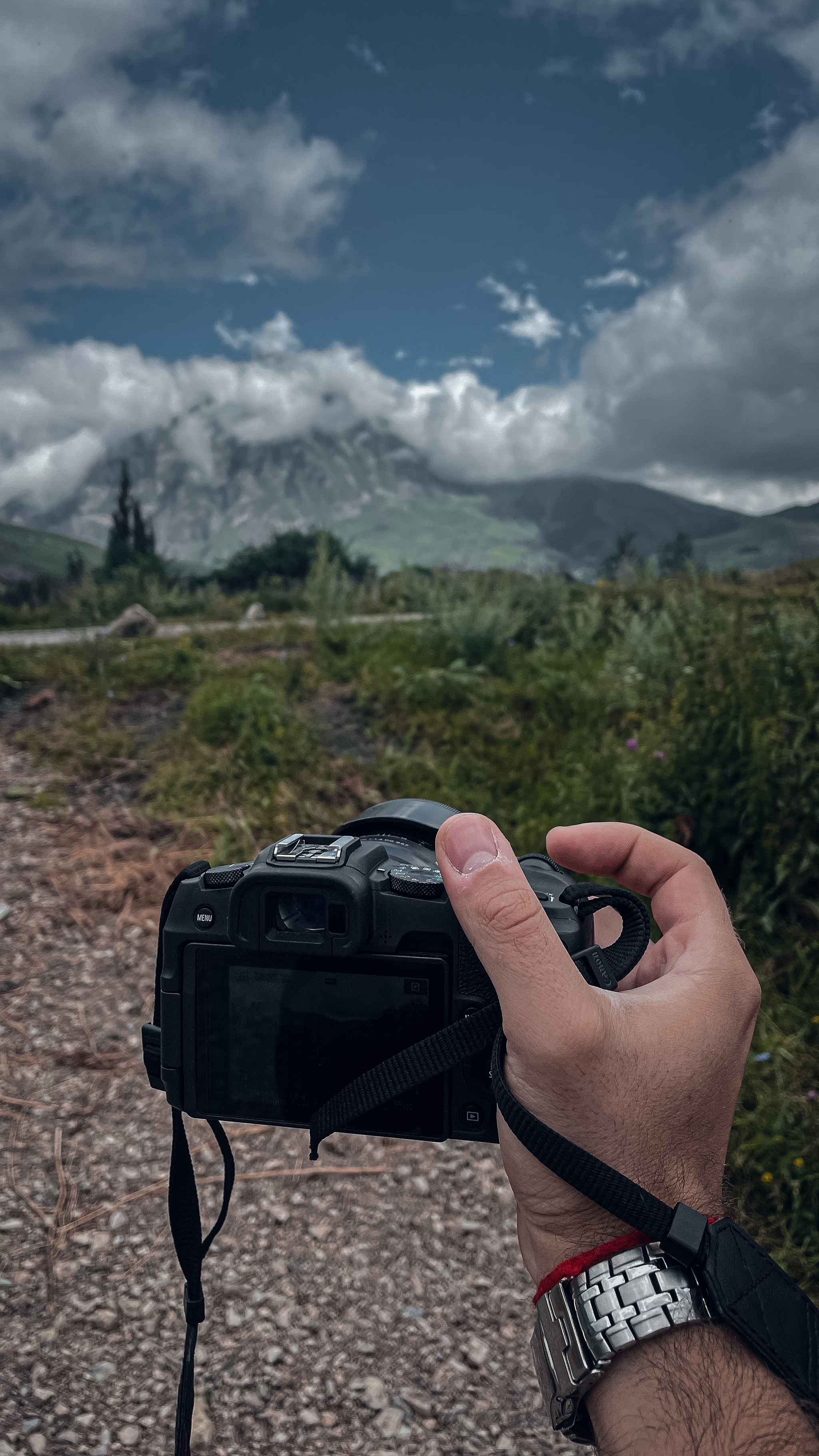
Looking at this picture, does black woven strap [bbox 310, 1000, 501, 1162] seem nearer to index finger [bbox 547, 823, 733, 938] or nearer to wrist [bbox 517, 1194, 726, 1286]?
wrist [bbox 517, 1194, 726, 1286]

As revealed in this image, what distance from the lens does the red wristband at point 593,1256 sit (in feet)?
2.77

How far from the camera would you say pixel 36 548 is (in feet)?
399

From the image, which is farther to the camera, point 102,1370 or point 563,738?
point 563,738

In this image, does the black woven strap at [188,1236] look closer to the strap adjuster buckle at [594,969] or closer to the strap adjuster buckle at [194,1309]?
the strap adjuster buckle at [194,1309]

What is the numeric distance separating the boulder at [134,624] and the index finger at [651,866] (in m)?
9.83

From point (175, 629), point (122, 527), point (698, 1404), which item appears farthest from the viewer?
point (122, 527)

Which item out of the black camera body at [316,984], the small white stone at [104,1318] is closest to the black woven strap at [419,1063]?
the black camera body at [316,984]

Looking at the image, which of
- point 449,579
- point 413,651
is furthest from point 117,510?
point 413,651

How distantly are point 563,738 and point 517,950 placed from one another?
12.9ft

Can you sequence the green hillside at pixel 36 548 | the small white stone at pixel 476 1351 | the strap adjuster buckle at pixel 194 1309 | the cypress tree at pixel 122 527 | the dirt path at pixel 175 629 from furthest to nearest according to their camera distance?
the green hillside at pixel 36 548 < the cypress tree at pixel 122 527 < the dirt path at pixel 175 629 < the small white stone at pixel 476 1351 < the strap adjuster buckle at pixel 194 1309

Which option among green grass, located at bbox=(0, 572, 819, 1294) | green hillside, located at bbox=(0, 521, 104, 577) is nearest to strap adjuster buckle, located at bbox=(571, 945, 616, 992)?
green grass, located at bbox=(0, 572, 819, 1294)

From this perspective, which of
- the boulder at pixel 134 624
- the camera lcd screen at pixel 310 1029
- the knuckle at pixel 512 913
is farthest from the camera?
the boulder at pixel 134 624

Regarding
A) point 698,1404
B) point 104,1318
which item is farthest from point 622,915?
point 104,1318

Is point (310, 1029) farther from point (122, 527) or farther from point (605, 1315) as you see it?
point (122, 527)
